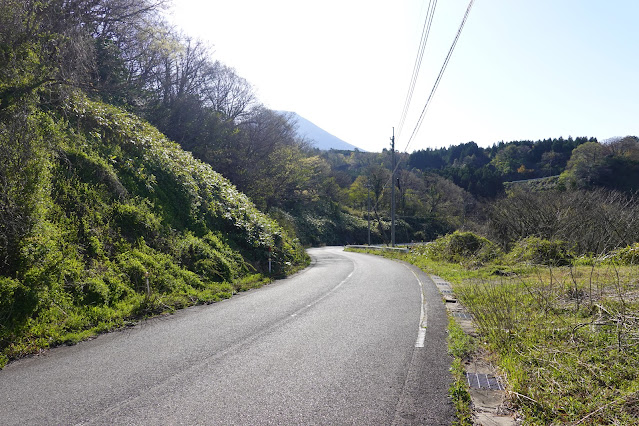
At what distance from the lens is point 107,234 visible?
9.99 meters

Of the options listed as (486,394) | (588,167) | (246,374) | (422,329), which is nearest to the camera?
(486,394)

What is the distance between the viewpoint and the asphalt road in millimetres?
3762

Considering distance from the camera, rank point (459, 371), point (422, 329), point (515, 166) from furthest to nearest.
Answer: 1. point (515, 166)
2. point (422, 329)
3. point (459, 371)

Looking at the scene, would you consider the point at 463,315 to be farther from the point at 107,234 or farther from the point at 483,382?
the point at 107,234

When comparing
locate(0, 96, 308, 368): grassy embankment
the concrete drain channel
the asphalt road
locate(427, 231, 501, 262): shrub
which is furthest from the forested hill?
locate(427, 231, 501, 262): shrub

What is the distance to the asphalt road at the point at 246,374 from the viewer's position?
12.3 ft

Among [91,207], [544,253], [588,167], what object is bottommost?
[544,253]

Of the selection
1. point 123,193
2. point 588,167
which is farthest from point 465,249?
point 588,167

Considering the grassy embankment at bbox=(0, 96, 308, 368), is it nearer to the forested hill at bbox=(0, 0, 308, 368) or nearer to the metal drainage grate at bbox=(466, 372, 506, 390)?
the forested hill at bbox=(0, 0, 308, 368)

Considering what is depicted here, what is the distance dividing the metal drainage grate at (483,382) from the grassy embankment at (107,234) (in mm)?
6021

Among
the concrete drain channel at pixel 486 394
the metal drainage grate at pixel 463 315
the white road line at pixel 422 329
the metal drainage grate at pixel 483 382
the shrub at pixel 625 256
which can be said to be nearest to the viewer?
the concrete drain channel at pixel 486 394

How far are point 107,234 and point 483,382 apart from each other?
9.27 meters

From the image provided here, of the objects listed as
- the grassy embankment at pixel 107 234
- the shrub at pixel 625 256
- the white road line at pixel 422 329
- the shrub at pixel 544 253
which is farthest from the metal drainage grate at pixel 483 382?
the shrub at pixel 544 253

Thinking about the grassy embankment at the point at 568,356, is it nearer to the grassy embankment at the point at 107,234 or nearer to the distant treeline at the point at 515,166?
the grassy embankment at the point at 107,234
